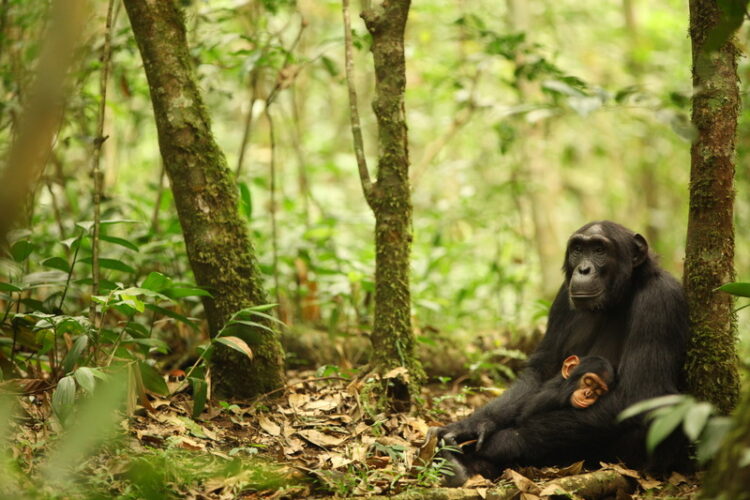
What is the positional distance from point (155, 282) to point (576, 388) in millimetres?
2644

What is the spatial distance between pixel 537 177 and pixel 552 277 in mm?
1292

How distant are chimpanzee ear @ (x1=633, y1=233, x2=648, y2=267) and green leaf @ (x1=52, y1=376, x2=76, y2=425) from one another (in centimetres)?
348

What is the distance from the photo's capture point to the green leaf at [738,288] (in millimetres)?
3709

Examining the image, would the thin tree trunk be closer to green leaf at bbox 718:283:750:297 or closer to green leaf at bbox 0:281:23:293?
green leaf at bbox 718:283:750:297

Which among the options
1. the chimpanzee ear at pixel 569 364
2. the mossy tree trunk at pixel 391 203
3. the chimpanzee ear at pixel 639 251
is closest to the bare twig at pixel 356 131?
the mossy tree trunk at pixel 391 203

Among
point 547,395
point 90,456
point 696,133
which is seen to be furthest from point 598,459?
point 90,456

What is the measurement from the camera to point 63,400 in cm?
357

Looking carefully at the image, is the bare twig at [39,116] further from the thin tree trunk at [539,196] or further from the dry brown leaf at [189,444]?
the thin tree trunk at [539,196]

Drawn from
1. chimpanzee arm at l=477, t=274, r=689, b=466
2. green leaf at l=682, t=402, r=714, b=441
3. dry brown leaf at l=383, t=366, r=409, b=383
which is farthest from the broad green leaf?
green leaf at l=682, t=402, r=714, b=441

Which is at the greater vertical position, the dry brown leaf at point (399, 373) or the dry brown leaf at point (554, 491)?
the dry brown leaf at point (399, 373)

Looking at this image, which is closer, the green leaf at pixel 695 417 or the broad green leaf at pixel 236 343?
the green leaf at pixel 695 417

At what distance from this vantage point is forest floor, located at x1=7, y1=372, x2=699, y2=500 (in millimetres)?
3365

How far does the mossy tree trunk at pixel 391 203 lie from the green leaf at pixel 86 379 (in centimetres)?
188

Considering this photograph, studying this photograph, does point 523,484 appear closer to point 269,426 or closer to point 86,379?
point 269,426
